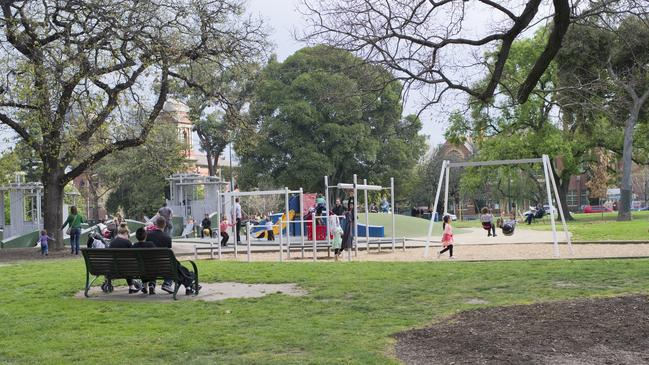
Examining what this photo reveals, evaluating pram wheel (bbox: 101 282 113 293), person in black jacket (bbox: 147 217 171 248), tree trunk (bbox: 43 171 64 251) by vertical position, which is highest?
tree trunk (bbox: 43 171 64 251)

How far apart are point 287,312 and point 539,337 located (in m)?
3.54

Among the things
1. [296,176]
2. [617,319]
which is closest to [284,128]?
[296,176]

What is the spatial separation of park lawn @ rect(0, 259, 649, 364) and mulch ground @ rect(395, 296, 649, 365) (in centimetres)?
39

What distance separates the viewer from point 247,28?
2753 cm

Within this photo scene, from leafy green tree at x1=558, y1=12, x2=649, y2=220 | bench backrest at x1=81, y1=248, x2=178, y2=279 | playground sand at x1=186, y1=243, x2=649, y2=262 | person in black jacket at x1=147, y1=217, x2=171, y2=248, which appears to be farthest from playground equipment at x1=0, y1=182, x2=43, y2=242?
bench backrest at x1=81, y1=248, x2=178, y2=279

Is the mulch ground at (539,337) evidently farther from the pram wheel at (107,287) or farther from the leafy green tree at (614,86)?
the leafy green tree at (614,86)

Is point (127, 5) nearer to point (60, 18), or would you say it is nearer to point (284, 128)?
point (60, 18)

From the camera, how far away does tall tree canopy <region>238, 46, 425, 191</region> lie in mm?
58188

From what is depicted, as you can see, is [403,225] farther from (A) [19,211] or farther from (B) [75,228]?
(A) [19,211]

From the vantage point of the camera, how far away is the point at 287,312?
9.78 meters

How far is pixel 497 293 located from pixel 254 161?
5105cm

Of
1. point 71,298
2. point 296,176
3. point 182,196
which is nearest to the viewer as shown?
point 71,298

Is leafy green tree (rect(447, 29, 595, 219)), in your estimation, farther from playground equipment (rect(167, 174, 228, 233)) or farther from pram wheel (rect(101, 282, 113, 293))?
pram wheel (rect(101, 282, 113, 293))

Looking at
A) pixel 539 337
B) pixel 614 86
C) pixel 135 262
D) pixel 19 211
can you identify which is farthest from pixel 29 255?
pixel 539 337
